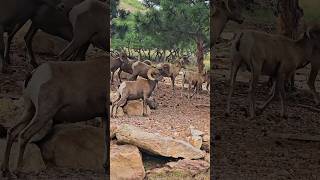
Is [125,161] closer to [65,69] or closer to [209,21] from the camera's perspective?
[65,69]

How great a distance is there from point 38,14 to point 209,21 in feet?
5.65

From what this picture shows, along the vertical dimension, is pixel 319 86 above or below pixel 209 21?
below

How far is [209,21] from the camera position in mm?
5375

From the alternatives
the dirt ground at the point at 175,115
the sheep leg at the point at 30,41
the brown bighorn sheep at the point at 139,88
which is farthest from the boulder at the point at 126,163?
the sheep leg at the point at 30,41

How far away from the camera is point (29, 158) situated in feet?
15.7

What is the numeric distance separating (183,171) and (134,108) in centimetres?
82

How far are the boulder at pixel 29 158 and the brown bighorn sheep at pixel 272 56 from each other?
1921 millimetres

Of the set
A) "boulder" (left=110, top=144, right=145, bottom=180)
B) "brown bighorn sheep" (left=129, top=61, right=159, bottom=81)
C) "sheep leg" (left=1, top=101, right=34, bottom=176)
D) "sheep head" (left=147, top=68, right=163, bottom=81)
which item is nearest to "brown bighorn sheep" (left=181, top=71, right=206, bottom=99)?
"sheep head" (left=147, top=68, right=163, bottom=81)

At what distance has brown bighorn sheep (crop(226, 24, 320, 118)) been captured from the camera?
5.37m

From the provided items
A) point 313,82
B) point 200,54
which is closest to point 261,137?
point 313,82

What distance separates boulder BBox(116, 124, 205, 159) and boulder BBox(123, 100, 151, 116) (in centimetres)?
14

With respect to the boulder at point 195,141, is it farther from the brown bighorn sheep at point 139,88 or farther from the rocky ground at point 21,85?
the rocky ground at point 21,85

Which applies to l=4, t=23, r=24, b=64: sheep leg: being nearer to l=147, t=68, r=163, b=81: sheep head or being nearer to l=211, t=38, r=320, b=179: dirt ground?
l=147, t=68, r=163, b=81: sheep head

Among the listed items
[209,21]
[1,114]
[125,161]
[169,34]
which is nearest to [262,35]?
[209,21]
